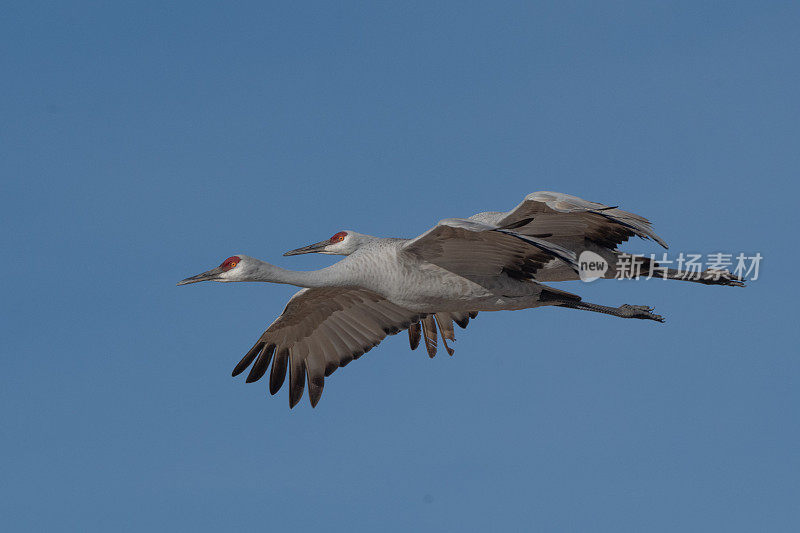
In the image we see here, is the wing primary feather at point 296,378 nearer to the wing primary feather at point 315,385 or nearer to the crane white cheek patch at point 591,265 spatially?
the wing primary feather at point 315,385

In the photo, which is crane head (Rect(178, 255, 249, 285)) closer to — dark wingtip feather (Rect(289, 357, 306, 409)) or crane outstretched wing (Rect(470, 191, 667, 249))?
dark wingtip feather (Rect(289, 357, 306, 409))

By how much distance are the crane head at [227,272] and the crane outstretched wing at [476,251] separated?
1.84 meters

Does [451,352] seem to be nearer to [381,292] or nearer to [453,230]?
[381,292]

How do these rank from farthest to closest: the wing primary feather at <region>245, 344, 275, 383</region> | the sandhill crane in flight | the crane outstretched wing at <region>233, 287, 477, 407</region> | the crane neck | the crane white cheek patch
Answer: the wing primary feather at <region>245, 344, 275, 383</region> → the crane outstretched wing at <region>233, 287, 477, 407</region> → the crane white cheek patch → the crane neck → the sandhill crane in flight

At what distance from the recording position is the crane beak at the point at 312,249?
14.0 meters

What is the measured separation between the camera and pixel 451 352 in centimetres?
1587

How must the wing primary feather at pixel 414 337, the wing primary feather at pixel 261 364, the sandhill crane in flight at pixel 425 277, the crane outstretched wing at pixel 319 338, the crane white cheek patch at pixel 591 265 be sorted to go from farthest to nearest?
the wing primary feather at pixel 414 337 → the wing primary feather at pixel 261 364 → the crane outstretched wing at pixel 319 338 → the crane white cheek patch at pixel 591 265 → the sandhill crane in flight at pixel 425 277

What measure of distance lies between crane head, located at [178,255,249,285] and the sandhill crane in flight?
0.4 inches

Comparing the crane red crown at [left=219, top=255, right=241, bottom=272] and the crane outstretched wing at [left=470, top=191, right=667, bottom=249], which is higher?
the crane outstretched wing at [left=470, top=191, right=667, bottom=249]

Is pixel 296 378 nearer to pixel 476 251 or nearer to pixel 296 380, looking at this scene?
pixel 296 380

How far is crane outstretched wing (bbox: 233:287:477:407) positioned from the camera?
1476 cm

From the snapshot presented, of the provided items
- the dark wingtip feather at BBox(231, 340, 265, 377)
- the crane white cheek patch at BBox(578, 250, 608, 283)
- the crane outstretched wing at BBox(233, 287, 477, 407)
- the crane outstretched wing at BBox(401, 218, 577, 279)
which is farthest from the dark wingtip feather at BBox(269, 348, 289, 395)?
the crane white cheek patch at BBox(578, 250, 608, 283)

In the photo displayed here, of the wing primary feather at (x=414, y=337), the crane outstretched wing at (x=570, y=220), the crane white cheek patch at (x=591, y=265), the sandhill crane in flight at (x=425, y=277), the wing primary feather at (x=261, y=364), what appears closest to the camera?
the crane outstretched wing at (x=570, y=220)

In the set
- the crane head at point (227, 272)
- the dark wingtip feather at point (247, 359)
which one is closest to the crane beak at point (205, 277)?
the crane head at point (227, 272)
